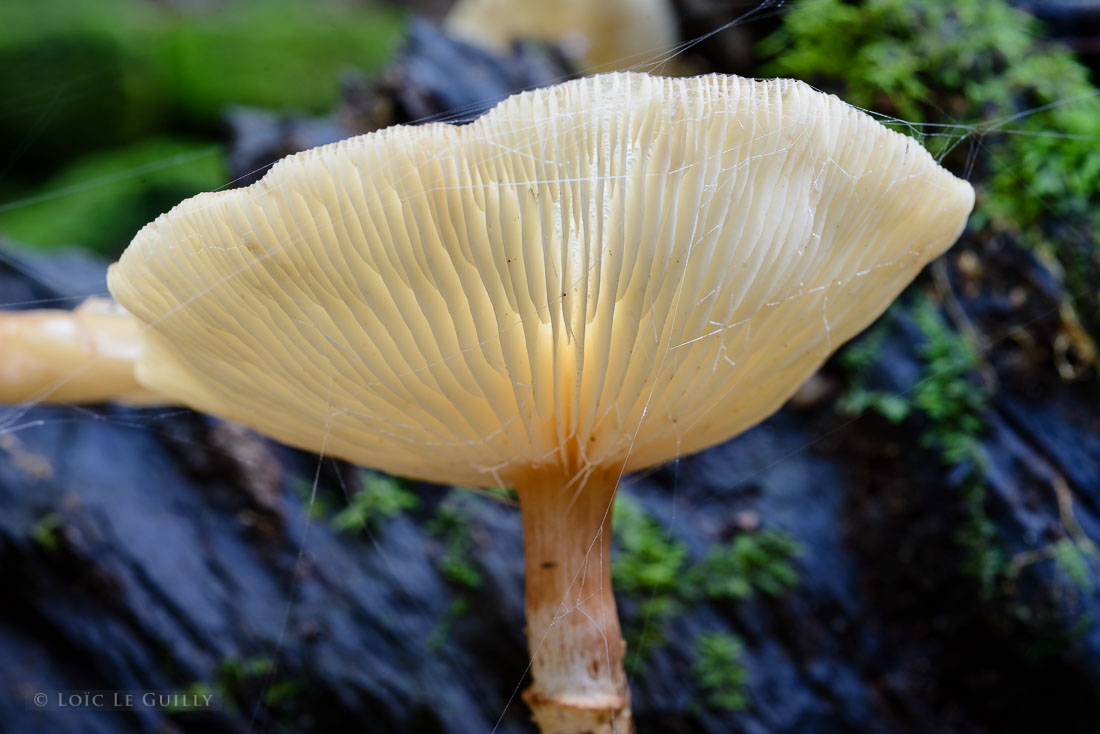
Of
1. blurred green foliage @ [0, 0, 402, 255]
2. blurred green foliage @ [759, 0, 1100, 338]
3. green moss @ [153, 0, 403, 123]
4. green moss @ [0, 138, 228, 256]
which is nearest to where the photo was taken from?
blurred green foliage @ [759, 0, 1100, 338]

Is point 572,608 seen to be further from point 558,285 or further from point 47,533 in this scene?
point 47,533

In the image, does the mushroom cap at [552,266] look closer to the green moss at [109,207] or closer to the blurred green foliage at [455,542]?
the blurred green foliage at [455,542]

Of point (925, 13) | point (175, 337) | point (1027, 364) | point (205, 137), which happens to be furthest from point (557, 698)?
point (205, 137)

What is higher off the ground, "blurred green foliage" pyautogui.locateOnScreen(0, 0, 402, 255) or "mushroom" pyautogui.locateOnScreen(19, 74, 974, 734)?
"mushroom" pyautogui.locateOnScreen(19, 74, 974, 734)

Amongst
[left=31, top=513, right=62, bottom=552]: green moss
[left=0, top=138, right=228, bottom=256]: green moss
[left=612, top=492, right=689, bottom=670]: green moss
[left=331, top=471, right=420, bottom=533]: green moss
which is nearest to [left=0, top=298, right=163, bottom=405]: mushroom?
[left=31, top=513, right=62, bottom=552]: green moss

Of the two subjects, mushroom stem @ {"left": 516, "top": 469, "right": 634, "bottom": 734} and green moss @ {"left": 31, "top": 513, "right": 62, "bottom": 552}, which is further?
green moss @ {"left": 31, "top": 513, "right": 62, "bottom": 552}

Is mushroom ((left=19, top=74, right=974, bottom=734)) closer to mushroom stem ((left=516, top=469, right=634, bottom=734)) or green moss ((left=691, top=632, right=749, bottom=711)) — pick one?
mushroom stem ((left=516, top=469, right=634, bottom=734))
